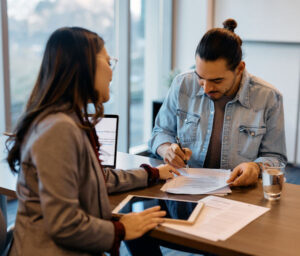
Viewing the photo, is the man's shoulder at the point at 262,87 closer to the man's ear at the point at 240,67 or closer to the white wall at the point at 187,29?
the man's ear at the point at 240,67

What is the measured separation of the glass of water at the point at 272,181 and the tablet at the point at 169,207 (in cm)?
25

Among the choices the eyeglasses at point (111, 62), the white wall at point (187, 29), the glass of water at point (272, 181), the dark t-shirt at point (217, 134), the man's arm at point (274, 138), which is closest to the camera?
the eyeglasses at point (111, 62)

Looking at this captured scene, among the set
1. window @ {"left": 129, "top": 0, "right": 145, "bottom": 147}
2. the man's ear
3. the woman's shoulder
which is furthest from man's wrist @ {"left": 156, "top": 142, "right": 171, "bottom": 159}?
window @ {"left": 129, "top": 0, "right": 145, "bottom": 147}

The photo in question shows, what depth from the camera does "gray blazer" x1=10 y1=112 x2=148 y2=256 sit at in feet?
3.48

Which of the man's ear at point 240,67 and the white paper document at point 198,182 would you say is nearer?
the white paper document at point 198,182

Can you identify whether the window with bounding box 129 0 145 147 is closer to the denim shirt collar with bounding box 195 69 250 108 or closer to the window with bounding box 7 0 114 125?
the window with bounding box 7 0 114 125

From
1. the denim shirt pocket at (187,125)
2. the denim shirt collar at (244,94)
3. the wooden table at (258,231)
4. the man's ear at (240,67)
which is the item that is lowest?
the wooden table at (258,231)

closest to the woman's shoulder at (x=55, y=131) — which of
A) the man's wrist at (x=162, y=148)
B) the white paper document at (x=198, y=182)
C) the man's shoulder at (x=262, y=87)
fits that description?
the white paper document at (x=198, y=182)

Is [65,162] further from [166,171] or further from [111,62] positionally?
[166,171]

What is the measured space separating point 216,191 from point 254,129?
0.48m

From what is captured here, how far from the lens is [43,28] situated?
131 inches

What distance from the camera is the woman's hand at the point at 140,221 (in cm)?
123

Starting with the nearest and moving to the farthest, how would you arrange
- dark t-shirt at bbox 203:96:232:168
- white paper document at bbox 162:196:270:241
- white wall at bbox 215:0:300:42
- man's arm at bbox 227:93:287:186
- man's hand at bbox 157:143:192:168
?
white paper document at bbox 162:196:270:241
man's hand at bbox 157:143:192:168
man's arm at bbox 227:93:287:186
dark t-shirt at bbox 203:96:232:168
white wall at bbox 215:0:300:42

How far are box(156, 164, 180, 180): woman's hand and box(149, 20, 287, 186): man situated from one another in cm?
6
